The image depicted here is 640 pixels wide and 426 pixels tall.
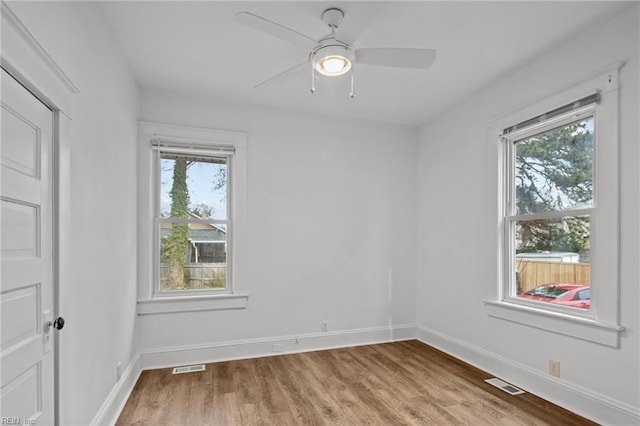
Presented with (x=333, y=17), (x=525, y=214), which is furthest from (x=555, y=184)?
(x=333, y=17)

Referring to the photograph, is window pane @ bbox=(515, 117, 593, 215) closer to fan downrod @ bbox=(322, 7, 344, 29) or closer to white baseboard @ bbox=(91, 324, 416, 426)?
fan downrod @ bbox=(322, 7, 344, 29)

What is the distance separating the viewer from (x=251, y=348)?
3.73 metres

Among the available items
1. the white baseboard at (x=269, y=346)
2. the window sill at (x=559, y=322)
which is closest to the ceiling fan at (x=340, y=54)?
the window sill at (x=559, y=322)

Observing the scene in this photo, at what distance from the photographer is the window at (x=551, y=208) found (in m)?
2.61

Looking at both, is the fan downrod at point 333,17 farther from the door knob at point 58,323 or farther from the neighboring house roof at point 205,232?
the neighboring house roof at point 205,232

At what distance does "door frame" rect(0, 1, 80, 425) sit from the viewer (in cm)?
143

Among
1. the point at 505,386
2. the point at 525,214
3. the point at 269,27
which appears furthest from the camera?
the point at 525,214

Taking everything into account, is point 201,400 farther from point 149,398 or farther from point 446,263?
point 446,263

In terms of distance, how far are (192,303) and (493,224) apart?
3025 mm

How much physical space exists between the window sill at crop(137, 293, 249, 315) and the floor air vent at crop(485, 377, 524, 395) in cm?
243

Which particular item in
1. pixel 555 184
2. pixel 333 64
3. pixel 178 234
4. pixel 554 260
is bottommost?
pixel 554 260

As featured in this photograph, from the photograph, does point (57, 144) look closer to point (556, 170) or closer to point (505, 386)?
point (556, 170)

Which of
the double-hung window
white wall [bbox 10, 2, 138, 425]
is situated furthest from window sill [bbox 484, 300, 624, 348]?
white wall [bbox 10, 2, 138, 425]

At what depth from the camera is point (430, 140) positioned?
432 cm
